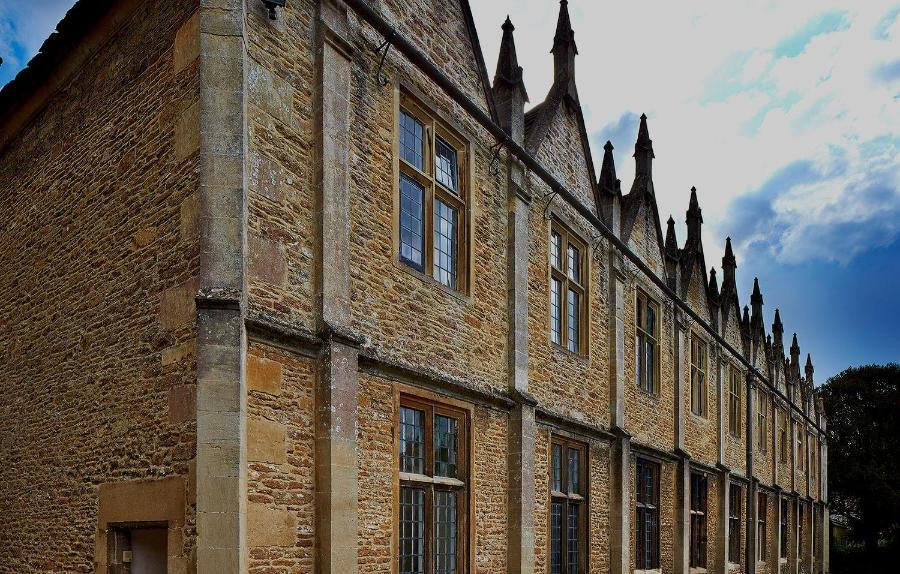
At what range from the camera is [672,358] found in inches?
814

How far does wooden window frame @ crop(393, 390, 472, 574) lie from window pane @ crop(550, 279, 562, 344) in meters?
3.59

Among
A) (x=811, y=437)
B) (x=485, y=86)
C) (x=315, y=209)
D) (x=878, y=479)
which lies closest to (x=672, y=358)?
(x=485, y=86)

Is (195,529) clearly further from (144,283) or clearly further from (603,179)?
(603,179)

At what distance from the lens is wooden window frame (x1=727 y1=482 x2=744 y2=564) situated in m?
24.4

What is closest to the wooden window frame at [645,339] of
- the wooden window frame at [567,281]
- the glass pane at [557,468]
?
the wooden window frame at [567,281]

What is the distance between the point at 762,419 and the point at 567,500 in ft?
60.0

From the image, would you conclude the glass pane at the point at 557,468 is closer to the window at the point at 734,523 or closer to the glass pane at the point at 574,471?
the glass pane at the point at 574,471

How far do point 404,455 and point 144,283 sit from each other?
143 inches

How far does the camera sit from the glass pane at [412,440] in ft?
33.9

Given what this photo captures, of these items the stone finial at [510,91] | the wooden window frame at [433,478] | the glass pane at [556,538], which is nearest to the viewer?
the wooden window frame at [433,478]

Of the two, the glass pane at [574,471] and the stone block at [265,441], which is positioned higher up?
the stone block at [265,441]

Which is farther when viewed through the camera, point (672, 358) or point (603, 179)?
point (672, 358)

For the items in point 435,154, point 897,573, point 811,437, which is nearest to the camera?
point 435,154

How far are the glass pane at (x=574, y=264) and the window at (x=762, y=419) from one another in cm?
1617
